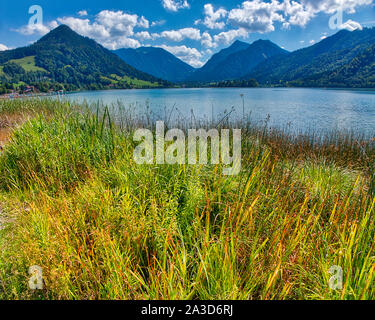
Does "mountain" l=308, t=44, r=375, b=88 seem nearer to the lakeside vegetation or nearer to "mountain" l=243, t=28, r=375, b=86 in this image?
"mountain" l=243, t=28, r=375, b=86

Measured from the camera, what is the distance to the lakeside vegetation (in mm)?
1816

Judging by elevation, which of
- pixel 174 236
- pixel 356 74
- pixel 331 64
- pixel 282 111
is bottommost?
pixel 174 236

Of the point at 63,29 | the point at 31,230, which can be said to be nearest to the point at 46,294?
the point at 31,230

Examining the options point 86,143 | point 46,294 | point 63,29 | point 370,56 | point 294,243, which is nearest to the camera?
point 46,294

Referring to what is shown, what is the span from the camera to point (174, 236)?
8.02 feet

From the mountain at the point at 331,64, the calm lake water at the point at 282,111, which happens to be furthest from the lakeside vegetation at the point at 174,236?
the mountain at the point at 331,64

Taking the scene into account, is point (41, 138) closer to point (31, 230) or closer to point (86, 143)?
point (86, 143)

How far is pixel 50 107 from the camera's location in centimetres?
1008

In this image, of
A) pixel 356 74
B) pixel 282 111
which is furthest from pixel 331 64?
pixel 282 111

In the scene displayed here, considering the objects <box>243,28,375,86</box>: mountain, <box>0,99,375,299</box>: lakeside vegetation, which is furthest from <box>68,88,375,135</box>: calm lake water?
<box>243,28,375,86</box>: mountain

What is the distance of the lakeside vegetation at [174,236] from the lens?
71.5 inches

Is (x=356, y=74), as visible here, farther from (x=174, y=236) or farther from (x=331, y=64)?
(x=174, y=236)
